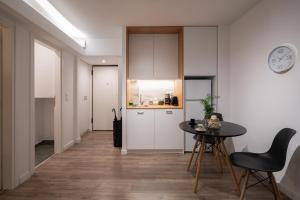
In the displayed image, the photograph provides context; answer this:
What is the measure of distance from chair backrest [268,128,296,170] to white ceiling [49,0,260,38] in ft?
6.55

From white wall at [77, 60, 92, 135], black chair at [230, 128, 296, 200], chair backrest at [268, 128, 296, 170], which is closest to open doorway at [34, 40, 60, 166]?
white wall at [77, 60, 92, 135]

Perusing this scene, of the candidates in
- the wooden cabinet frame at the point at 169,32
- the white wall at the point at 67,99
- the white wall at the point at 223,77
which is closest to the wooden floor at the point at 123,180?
the white wall at the point at 67,99

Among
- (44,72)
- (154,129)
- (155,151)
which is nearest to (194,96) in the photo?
(154,129)

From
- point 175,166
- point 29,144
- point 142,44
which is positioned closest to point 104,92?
point 142,44

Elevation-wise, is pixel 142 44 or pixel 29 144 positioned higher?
pixel 142 44

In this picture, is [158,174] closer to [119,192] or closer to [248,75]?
[119,192]

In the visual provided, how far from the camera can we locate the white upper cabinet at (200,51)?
12.1 ft

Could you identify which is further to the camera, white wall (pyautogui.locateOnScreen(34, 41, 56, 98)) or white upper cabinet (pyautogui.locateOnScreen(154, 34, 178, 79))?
white upper cabinet (pyautogui.locateOnScreen(154, 34, 178, 79))

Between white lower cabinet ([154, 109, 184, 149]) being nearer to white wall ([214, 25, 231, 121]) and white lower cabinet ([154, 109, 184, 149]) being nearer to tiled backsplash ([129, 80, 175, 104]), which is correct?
tiled backsplash ([129, 80, 175, 104])

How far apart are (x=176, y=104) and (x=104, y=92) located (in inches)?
108

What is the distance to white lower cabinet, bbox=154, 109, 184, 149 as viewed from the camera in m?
3.70

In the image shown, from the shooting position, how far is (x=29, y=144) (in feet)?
8.84

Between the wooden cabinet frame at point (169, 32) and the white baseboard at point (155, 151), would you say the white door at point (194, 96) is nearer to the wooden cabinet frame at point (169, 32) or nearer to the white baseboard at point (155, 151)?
the wooden cabinet frame at point (169, 32)

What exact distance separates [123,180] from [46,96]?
2.62 meters
